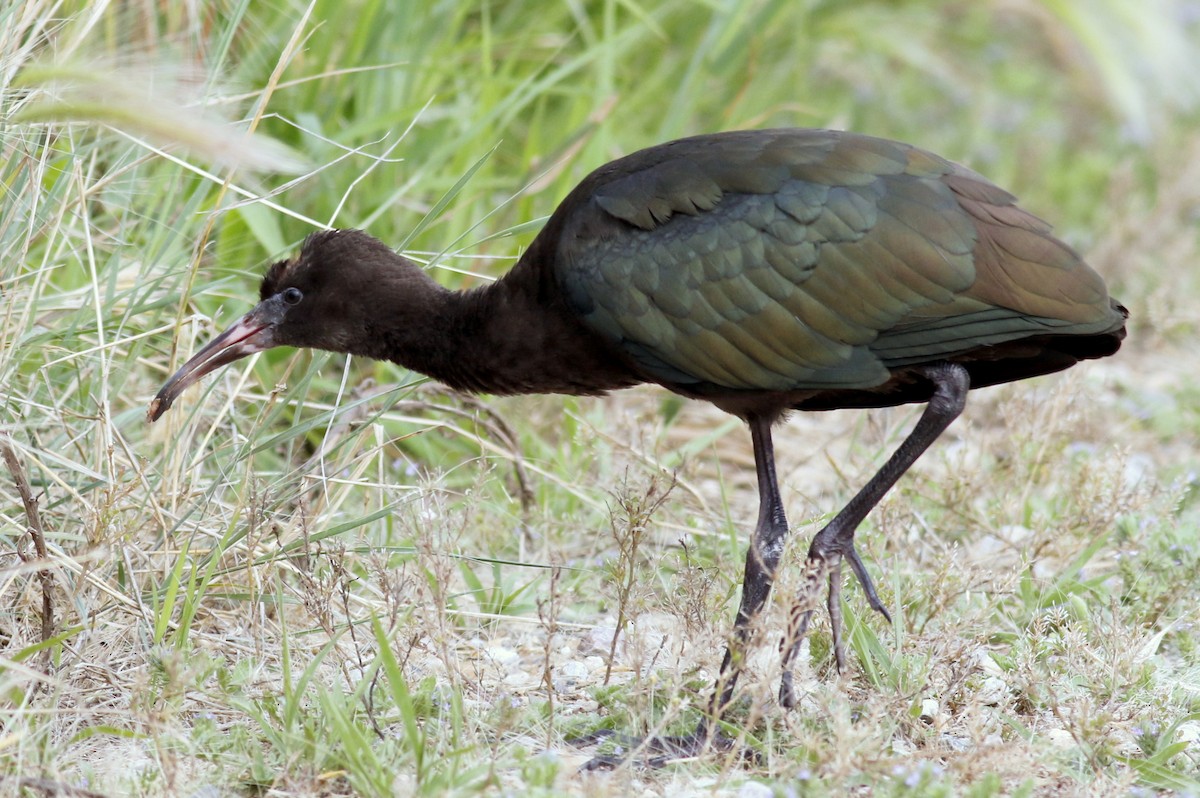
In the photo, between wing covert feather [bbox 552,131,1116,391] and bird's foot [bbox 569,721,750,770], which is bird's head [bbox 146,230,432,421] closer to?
wing covert feather [bbox 552,131,1116,391]

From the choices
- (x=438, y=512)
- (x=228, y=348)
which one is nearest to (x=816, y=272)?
(x=438, y=512)

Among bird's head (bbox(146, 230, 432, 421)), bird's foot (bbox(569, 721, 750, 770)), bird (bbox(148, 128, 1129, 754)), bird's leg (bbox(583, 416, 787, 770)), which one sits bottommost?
bird's foot (bbox(569, 721, 750, 770))

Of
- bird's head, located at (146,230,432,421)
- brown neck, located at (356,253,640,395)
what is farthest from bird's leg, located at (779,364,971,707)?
bird's head, located at (146,230,432,421)

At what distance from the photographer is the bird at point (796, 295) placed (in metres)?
3.57

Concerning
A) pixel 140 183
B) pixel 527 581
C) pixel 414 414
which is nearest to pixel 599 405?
pixel 414 414

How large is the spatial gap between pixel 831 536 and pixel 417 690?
1.08 meters

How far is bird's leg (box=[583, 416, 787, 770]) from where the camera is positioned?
3227 mm

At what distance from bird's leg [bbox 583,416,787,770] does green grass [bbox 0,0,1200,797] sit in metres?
0.08

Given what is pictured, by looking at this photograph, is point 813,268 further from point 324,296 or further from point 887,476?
point 324,296

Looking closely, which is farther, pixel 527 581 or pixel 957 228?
pixel 527 581

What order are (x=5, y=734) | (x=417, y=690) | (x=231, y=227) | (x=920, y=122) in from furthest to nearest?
(x=920, y=122) < (x=231, y=227) < (x=417, y=690) < (x=5, y=734)

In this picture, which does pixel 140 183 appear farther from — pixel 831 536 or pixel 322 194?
pixel 831 536

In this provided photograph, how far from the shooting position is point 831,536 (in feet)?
11.9

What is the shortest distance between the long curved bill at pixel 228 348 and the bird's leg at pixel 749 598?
138 cm
